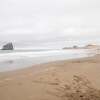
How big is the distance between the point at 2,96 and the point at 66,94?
1836 millimetres

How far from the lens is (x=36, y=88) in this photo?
5551mm

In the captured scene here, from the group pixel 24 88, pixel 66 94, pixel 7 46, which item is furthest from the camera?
pixel 7 46

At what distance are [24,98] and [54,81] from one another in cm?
215

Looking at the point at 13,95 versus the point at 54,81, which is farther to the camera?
the point at 54,81

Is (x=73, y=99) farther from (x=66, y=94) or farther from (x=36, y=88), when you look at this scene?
(x=36, y=88)

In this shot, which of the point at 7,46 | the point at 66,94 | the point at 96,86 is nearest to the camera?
the point at 66,94

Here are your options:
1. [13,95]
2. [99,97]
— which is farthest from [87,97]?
[13,95]

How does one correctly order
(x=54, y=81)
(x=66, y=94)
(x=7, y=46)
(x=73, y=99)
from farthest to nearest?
1. (x=7, y=46)
2. (x=54, y=81)
3. (x=66, y=94)
4. (x=73, y=99)

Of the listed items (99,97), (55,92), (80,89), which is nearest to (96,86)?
(80,89)

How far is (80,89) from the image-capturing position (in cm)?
553

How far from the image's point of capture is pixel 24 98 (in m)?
4.61

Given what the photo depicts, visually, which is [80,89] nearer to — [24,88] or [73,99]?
[73,99]

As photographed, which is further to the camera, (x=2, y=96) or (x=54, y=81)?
(x=54, y=81)

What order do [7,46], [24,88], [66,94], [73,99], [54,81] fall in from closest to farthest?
1. [73,99]
2. [66,94]
3. [24,88]
4. [54,81]
5. [7,46]
